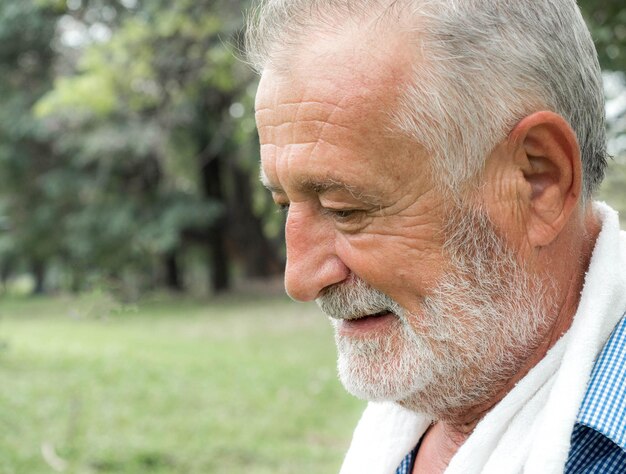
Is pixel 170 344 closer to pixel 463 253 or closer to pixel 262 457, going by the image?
pixel 262 457

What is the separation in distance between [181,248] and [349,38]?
2143 centimetres

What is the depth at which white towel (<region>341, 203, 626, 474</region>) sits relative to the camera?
127 centimetres

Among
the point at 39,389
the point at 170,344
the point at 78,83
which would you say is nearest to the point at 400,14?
the point at 39,389

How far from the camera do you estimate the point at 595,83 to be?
4.79 ft

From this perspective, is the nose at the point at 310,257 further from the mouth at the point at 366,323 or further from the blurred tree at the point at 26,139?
the blurred tree at the point at 26,139

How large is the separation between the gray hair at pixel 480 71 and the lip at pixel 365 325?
0.85 ft

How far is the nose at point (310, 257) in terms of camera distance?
58.3 inches

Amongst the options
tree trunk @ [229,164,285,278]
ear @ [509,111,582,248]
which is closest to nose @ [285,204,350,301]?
ear @ [509,111,582,248]

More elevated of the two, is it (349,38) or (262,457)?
(349,38)

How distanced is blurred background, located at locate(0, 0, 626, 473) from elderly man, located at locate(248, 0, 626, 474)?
2.20 feet

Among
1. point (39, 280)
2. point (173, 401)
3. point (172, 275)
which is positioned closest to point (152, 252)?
point (172, 275)

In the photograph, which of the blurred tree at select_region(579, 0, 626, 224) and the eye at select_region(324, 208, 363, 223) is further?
the blurred tree at select_region(579, 0, 626, 224)

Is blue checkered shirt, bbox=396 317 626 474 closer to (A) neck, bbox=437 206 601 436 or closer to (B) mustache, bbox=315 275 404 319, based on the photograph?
(A) neck, bbox=437 206 601 436

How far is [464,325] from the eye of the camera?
1455mm
